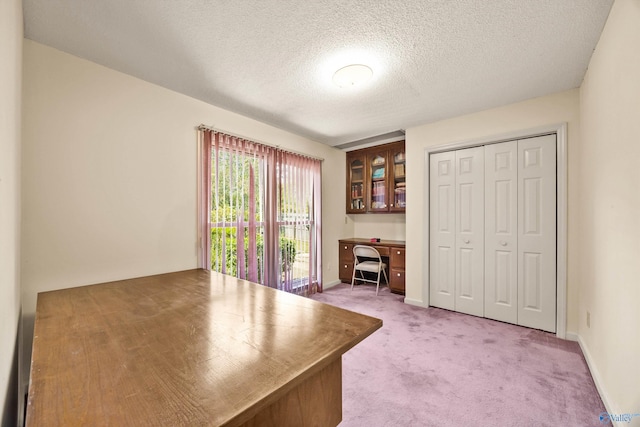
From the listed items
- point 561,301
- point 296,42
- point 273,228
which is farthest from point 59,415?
point 561,301

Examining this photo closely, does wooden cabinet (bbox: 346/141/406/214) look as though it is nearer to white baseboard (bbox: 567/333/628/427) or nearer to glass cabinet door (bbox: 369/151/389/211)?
glass cabinet door (bbox: 369/151/389/211)

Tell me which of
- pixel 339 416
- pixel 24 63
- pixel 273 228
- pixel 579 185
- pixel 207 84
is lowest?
pixel 339 416

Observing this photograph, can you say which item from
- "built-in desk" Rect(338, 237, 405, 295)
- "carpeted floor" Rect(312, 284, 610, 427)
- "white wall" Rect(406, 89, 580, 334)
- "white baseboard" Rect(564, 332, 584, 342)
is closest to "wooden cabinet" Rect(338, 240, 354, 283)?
"built-in desk" Rect(338, 237, 405, 295)

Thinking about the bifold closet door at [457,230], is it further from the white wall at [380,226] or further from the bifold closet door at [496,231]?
the white wall at [380,226]

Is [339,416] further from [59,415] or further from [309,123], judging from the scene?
[309,123]

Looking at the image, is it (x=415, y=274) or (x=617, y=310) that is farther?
(x=415, y=274)

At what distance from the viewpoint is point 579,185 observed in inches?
94.3

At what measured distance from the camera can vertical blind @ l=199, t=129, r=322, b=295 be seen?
272 centimetres

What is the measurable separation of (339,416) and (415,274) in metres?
2.69

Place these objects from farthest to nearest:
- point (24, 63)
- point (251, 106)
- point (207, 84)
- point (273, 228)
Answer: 1. point (273, 228)
2. point (251, 106)
3. point (207, 84)
4. point (24, 63)

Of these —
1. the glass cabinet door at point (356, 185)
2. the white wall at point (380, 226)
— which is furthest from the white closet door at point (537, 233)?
the glass cabinet door at point (356, 185)

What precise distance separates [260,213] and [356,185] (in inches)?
79.8

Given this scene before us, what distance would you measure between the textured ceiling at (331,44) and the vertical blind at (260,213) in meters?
0.68

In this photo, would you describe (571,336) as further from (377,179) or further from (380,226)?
(377,179)
